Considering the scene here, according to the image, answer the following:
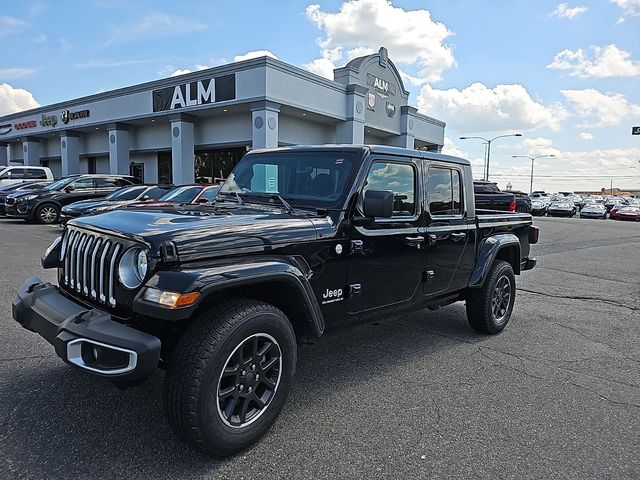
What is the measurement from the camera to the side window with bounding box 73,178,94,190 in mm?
16050

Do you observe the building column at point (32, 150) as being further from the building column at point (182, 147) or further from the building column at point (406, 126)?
the building column at point (406, 126)

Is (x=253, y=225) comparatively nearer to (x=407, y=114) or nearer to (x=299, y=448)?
(x=299, y=448)

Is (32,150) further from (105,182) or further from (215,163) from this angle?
(105,182)

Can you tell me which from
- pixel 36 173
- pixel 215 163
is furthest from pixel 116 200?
pixel 215 163

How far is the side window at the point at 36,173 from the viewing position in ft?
76.2

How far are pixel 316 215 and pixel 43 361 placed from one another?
263 cm

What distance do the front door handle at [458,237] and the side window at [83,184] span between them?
587 inches

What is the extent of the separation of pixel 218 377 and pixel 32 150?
40.0 m

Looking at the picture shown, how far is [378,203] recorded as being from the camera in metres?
3.30

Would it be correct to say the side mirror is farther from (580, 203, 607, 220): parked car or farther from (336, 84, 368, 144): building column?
(580, 203, 607, 220): parked car

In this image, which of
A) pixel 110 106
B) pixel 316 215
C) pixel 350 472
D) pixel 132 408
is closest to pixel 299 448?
pixel 350 472

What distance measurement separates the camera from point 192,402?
2.49 metres

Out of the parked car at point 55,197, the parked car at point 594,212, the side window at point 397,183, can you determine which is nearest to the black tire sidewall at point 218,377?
the side window at point 397,183

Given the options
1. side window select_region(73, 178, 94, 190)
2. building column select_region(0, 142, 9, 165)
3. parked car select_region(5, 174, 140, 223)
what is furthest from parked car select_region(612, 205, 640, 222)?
building column select_region(0, 142, 9, 165)
